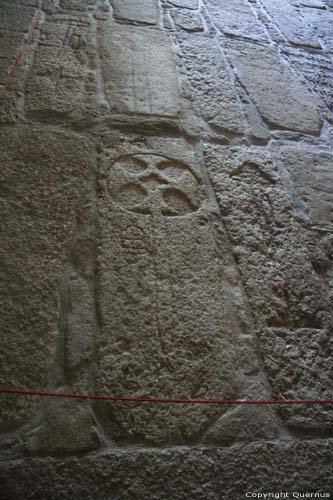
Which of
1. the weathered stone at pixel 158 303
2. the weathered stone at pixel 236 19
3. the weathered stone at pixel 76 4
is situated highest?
the weathered stone at pixel 236 19

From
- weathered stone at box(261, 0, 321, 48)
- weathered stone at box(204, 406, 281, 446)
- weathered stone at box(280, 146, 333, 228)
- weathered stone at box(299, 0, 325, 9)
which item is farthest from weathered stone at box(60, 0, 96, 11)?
weathered stone at box(204, 406, 281, 446)

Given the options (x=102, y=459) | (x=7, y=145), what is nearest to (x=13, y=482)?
(x=102, y=459)

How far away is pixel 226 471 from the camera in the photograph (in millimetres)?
762

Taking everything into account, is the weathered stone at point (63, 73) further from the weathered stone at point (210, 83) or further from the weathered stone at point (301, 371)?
the weathered stone at point (301, 371)

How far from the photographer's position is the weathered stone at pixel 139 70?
148 centimetres

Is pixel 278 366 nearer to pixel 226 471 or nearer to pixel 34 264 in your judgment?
pixel 226 471

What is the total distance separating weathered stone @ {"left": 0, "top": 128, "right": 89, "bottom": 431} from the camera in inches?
32.2

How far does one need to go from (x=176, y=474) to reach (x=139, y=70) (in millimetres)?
1595

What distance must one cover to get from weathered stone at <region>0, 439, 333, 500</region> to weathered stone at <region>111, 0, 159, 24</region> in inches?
83.8

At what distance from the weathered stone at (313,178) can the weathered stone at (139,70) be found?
0.55m

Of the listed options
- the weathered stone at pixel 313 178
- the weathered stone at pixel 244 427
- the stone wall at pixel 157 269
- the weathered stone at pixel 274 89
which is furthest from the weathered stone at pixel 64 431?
the weathered stone at pixel 274 89

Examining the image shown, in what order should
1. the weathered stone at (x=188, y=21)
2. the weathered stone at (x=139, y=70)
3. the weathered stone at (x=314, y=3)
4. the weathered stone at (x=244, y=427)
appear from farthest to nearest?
the weathered stone at (x=314, y=3)
the weathered stone at (x=188, y=21)
the weathered stone at (x=139, y=70)
the weathered stone at (x=244, y=427)

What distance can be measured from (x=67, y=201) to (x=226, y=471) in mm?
858

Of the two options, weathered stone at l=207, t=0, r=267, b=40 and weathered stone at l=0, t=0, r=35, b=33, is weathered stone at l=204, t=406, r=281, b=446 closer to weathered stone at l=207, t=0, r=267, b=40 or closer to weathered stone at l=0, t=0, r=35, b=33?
weathered stone at l=0, t=0, r=35, b=33
